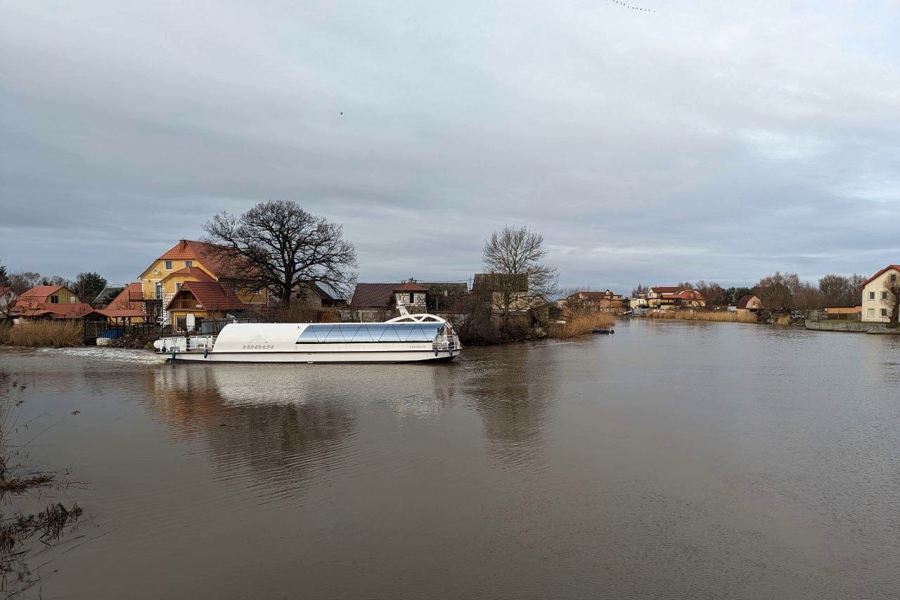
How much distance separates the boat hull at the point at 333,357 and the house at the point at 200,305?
13.7m

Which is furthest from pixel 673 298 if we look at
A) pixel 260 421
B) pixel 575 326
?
pixel 260 421

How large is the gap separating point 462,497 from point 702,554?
348 centimetres

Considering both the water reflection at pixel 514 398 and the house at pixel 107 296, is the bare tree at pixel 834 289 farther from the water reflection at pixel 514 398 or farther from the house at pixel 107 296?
the house at pixel 107 296

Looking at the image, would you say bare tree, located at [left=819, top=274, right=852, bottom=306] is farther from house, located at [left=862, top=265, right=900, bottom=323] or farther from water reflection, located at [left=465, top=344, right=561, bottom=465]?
water reflection, located at [left=465, top=344, right=561, bottom=465]

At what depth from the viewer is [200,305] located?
41469mm

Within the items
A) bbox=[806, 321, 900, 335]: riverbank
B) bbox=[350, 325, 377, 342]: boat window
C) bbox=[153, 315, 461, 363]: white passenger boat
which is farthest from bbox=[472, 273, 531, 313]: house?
bbox=[806, 321, 900, 335]: riverbank

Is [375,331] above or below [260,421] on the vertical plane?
above

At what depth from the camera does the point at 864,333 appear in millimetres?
54000

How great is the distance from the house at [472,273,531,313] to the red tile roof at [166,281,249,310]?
1856 cm

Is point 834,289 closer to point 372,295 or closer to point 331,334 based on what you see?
point 372,295

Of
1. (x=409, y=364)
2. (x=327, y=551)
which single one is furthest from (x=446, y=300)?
(x=327, y=551)

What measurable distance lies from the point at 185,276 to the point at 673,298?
129 metres

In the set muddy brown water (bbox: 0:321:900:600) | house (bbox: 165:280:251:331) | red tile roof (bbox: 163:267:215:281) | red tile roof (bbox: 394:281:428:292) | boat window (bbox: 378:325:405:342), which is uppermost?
red tile roof (bbox: 163:267:215:281)

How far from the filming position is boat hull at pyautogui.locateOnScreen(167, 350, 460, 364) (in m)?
27.3
